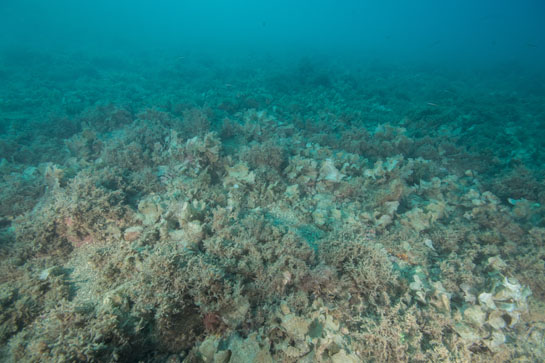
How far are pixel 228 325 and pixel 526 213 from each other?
22.0ft

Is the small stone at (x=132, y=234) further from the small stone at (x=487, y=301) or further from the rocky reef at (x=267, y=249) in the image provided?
the small stone at (x=487, y=301)

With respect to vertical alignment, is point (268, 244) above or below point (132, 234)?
above

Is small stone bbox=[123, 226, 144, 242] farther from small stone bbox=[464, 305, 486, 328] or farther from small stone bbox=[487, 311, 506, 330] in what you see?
small stone bbox=[487, 311, 506, 330]

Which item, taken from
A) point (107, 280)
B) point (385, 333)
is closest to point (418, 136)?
point (385, 333)

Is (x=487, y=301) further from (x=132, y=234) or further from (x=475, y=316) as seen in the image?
(x=132, y=234)

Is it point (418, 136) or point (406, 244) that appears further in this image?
point (418, 136)

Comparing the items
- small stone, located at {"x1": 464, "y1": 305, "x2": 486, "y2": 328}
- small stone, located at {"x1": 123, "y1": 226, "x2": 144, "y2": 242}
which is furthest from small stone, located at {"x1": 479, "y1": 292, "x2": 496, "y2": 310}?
small stone, located at {"x1": 123, "y1": 226, "x2": 144, "y2": 242}

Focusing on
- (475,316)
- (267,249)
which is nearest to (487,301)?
(475,316)

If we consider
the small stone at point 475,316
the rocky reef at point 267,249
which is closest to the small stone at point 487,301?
the rocky reef at point 267,249

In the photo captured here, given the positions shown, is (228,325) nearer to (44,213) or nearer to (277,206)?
(277,206)

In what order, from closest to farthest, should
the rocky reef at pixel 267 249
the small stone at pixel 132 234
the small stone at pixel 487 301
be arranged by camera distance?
1. the rocky reef at pixel 267 249
2. the small stone at pixel 487 301
3. the small stone at pixel 132 234

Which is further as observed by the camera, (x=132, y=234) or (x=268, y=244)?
(x=132, y=234)

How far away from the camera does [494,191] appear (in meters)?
6.04

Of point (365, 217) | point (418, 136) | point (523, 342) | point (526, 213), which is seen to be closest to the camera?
point (523, 342)
